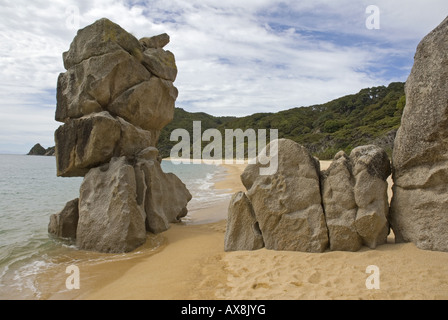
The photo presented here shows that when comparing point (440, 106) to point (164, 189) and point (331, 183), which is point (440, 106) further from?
point (164, 189)

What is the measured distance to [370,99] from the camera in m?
A: 65.8

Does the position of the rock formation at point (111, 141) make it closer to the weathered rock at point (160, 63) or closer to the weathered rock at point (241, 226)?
the weathered rock at point (160, 63)

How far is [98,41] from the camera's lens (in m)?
9.67

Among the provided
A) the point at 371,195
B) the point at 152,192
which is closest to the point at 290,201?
the point at 371,195

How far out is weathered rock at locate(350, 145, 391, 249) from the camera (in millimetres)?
6234

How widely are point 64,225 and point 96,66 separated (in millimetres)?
4755

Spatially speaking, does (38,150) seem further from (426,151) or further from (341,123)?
(426,151)

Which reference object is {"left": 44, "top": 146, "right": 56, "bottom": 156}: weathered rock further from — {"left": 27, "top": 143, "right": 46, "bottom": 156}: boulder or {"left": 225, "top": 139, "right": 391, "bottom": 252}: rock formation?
{"left": 225, "top": 139, "right": 391, "bottom": 252}: rock formation

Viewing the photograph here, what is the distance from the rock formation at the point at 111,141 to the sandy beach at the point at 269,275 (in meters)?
1.37

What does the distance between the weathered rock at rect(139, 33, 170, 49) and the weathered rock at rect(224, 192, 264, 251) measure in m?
7.37

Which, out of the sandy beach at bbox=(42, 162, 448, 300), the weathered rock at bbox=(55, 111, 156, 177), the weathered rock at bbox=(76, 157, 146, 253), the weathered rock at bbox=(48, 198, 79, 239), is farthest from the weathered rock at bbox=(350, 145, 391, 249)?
the weathered rock at bbox=(48, 198, 79, 239)
